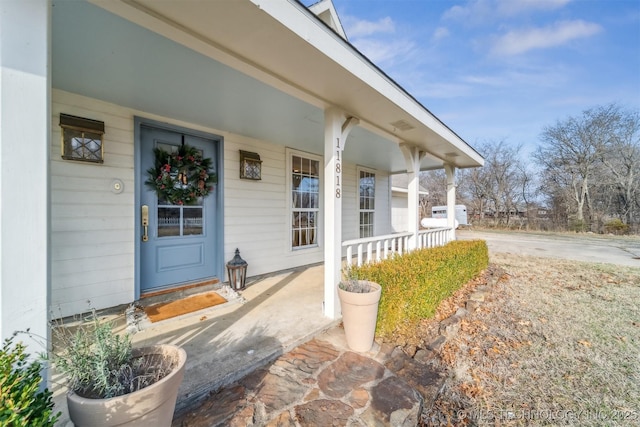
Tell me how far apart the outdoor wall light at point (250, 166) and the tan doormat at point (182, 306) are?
190cm

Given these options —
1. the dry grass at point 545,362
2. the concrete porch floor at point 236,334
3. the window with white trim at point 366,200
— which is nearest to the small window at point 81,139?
the concrete porch floor at point 236,334

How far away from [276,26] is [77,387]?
2158 mm

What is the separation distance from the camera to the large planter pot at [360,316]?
89.0 inches

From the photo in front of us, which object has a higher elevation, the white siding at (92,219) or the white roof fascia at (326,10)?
the white roof fascia at (326,10)

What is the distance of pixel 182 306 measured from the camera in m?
3.13

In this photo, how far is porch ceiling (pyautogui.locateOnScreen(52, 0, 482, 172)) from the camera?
5.24 feet

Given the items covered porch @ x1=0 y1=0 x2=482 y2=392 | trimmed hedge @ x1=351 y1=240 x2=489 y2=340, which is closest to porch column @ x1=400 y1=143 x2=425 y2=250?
covered porch @ x1=0 y1=0 x2=482 y2=392

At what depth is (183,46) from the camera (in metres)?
1.92

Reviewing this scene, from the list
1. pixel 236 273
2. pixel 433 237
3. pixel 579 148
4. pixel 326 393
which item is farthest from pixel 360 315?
pixel 579 148

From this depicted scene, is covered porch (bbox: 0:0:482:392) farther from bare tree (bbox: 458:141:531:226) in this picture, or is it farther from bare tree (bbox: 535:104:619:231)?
bare tree (bbox: 458:141:531:226)

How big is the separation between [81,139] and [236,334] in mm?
2720

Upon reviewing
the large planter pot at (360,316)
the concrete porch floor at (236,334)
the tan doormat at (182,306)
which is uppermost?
the large planter pot at (360,316)

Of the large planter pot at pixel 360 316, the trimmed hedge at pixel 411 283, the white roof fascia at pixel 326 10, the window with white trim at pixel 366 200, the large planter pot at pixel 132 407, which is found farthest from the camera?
the window with white trim at pixel 366 200

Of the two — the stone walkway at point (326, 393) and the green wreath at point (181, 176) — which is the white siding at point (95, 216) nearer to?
the green wreath at point (181, 176)
